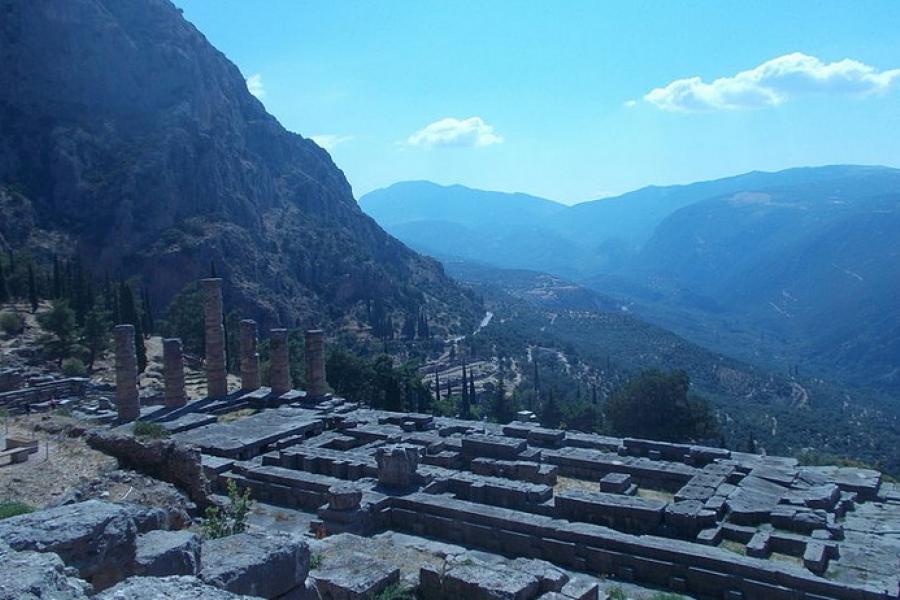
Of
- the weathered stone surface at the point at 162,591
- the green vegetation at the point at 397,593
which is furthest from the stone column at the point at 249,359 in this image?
the weathered stone surface at the point at 162,591

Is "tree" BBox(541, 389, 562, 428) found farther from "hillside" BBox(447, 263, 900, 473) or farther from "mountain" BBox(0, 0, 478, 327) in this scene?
"mountain" BBox(0, 0, 478, 327)

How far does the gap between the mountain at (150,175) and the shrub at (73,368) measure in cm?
3494

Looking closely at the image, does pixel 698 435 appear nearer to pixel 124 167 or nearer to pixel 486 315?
pixel 124 167

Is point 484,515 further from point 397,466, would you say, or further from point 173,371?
point 173,371

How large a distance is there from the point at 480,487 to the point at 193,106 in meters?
87.4

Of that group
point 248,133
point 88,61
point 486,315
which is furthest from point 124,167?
point 486,315

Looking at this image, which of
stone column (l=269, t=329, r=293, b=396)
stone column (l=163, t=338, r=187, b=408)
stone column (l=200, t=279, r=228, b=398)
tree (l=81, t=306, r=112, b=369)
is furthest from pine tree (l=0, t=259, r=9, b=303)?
stone column (l=269, t=329, r=293, b=396)

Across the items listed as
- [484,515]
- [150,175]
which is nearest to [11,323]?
[484,515]

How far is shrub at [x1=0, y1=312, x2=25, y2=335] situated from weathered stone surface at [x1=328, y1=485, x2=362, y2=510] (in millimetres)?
34117

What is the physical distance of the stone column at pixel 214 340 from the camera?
1313 inches

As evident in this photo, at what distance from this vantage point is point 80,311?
49062mm

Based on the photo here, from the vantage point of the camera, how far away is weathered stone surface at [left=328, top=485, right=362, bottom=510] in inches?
758

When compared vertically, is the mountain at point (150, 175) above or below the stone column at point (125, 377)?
above

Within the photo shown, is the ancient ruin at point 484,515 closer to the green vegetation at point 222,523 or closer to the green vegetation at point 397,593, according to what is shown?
the green vegetation at point 397,593
